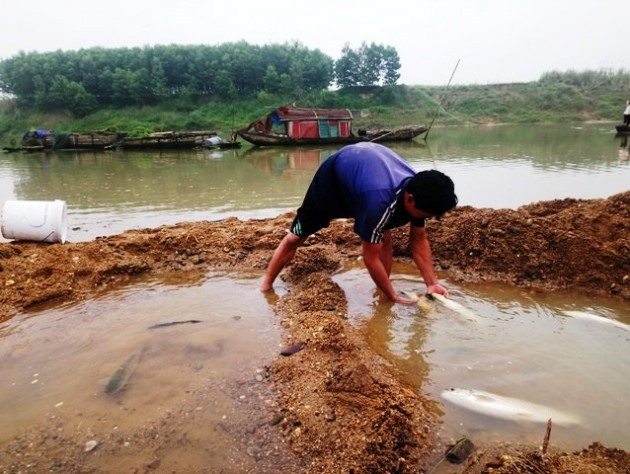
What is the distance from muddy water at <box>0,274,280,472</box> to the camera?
6.97ft

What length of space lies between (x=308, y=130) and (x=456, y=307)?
2048 cm

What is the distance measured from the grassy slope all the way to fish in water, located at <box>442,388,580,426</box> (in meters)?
34.8

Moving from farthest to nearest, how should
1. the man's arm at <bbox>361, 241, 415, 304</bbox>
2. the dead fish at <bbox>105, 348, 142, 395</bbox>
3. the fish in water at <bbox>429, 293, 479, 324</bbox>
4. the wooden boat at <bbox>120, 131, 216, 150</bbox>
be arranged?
the wooden boat at <bbox>120, 131, 216, 150</bbox>
the fish in water at <bbox>429, 293, 479, 324</bbox>
the man's arm at <bbox>361, 241, 415, 304</bbox>
the dead fish at <bbox>105, 348, 142, 395</bbox>

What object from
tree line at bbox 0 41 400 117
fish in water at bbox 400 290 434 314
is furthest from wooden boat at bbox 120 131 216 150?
tree line at bbox 0 41 400 117

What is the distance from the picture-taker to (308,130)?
2259 cm

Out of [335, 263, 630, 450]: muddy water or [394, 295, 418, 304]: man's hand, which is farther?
[394, 295, 418, 304]: man's hand

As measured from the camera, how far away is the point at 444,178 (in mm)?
2529

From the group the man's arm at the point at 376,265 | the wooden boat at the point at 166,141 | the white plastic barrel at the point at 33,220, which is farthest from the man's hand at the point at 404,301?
the wooden boat at the point at 166,141

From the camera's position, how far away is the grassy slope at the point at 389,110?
3800cm

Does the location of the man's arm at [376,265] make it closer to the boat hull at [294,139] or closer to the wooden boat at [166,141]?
the boat hull at [294,139]

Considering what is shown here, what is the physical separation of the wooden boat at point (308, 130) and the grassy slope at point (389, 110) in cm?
1313

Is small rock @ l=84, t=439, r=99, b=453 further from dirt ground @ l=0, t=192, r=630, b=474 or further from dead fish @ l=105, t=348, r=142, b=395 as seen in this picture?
dead fish @ l=105, t=348, r=142, b=395

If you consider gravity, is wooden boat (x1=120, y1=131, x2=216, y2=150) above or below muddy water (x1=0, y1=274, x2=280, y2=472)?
above

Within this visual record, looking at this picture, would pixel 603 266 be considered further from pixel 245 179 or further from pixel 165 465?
pixel 245 179
